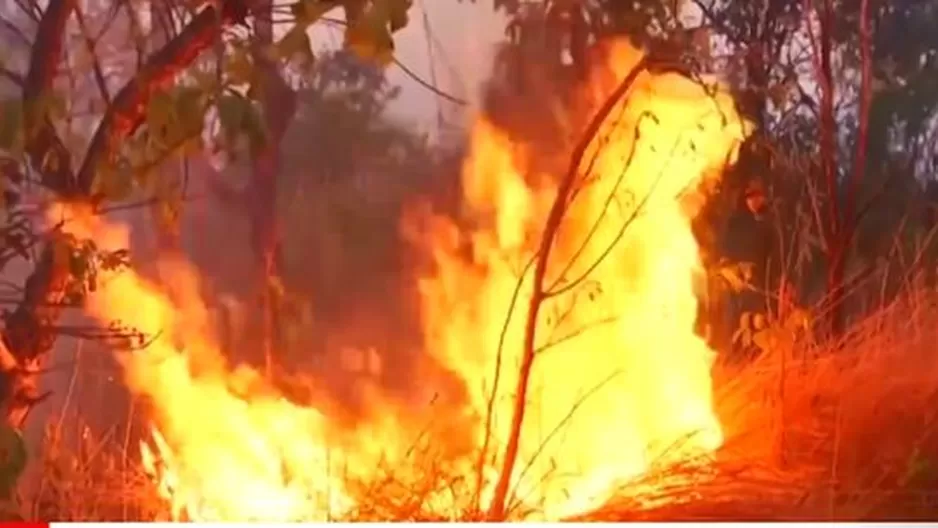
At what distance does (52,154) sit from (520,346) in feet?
2.00

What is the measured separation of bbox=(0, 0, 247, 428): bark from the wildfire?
0.05 meters

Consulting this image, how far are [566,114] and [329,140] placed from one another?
0.29 m

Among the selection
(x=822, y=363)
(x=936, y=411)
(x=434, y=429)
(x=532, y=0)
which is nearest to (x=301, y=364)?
(x=434, y=429)

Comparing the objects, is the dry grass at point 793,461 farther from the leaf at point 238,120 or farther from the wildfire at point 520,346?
the leaf at point 238,120

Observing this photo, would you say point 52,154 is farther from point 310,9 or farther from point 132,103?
point 310,9

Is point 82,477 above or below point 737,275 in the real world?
below

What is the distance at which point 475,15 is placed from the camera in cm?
167

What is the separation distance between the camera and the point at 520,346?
66.9 inches

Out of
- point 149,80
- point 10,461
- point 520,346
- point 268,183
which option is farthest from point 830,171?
point 10,461

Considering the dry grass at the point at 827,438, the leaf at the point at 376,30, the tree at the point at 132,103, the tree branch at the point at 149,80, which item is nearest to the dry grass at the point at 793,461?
the dry grass at the point at 827,438

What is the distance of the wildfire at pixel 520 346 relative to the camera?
5.53 feet

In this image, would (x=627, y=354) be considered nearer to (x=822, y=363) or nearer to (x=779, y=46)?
(x=822, y=363)

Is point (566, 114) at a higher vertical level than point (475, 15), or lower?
lower

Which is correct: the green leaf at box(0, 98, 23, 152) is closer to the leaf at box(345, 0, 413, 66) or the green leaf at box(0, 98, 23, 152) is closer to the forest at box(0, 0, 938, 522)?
the forest at box(0, 0, 938, 522)
